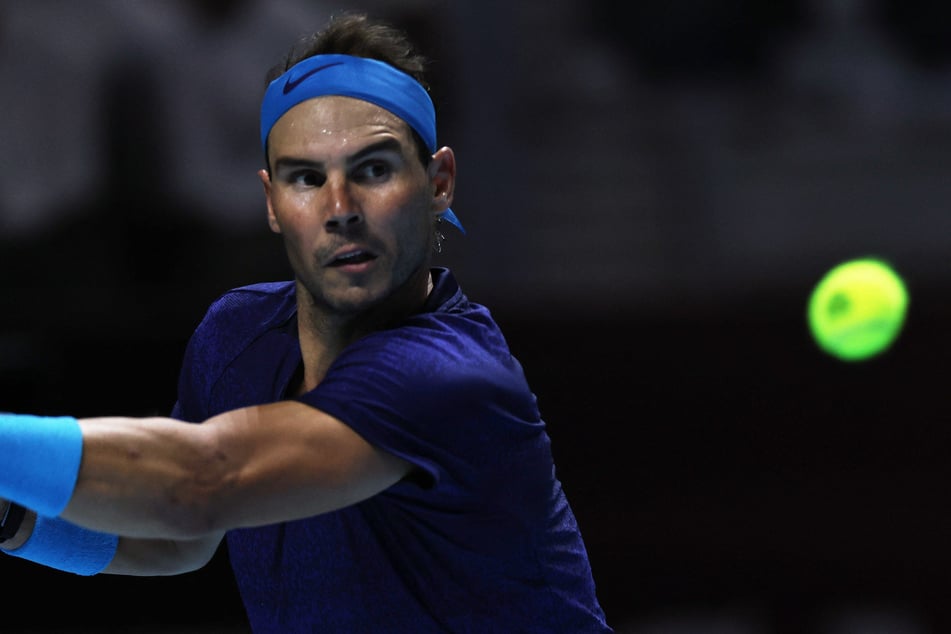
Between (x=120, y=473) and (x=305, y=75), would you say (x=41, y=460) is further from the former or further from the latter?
(x=305, y=75)

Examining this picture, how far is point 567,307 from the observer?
593 centimetres

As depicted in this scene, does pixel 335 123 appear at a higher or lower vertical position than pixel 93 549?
higher

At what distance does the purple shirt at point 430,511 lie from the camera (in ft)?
7.30

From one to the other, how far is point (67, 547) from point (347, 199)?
3.17ft

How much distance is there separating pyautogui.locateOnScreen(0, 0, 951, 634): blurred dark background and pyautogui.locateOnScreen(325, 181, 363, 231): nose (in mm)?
3409

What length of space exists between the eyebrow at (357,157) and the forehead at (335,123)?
1cm

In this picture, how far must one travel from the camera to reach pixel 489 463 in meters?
2.36

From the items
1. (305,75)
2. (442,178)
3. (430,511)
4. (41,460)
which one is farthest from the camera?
(442,178)

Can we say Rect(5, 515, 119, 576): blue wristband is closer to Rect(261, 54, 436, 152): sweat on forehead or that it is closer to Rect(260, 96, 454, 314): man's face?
Rect(260, 96, 454, 314): man's face

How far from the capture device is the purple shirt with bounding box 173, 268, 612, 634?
2.23m

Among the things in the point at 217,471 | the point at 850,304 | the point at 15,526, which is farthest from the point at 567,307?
the point at 217,471

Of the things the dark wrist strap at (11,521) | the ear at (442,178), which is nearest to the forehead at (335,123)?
the ear at (442,178)

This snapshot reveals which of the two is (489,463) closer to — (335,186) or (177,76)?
(335,186)

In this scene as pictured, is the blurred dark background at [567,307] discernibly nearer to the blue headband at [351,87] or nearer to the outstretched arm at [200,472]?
the blue headband at [351,87]
